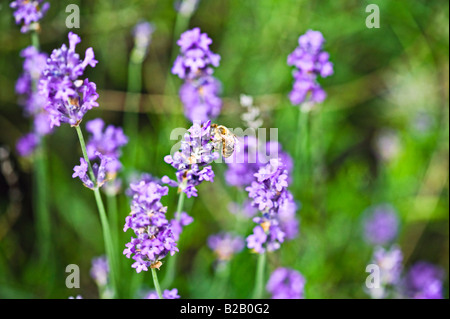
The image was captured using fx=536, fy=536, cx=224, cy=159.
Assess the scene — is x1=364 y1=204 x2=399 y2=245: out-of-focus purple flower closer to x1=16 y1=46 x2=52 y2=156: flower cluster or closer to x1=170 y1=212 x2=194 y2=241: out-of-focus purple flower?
x1=170 y1=212 x2=194 y2=241: out-of-focus purple flower

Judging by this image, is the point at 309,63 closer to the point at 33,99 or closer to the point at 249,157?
the point at 249,157

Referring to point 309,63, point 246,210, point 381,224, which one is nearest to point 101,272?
point 246,210

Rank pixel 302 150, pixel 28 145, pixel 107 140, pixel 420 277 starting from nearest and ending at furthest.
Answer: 1. pixel 107 140
2. pixel 28 145
3. pixel 302 150
4. pixel 420 277

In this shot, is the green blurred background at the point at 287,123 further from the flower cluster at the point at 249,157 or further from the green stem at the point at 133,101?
the flower cluster at the point at 249,157

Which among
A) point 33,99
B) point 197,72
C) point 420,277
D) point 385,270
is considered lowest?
point 385,270

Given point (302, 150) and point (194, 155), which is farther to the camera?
point (302, 150)

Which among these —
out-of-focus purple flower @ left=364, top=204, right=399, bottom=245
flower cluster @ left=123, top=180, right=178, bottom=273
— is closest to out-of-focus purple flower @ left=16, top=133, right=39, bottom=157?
flower cluster @ left=123, top=180, right=178, bottom=273

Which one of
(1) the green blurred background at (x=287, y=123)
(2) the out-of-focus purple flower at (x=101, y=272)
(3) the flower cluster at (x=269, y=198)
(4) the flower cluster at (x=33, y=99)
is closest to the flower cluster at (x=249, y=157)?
(3) the flower cluster at (x=269, y=198)
